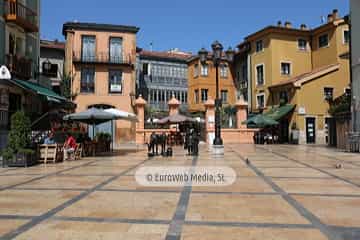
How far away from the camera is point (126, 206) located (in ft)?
18.6

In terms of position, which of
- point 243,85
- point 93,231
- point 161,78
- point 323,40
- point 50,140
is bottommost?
point 93,231

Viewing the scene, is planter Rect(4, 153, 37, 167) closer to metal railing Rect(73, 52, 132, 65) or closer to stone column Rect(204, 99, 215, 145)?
stone column Rect(204, 99, 215, 145)

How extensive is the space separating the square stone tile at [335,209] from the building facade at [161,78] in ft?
110

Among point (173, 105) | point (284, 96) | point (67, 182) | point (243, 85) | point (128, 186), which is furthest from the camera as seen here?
point (243, 85)

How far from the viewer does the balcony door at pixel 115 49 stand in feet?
97.2

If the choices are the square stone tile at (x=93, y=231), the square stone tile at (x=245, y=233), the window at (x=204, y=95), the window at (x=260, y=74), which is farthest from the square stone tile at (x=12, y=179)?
the window at (x=204, y=95)

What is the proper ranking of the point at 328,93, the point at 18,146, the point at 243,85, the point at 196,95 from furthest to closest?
the point at 196,95
the point at 243,85
the point at 328,93
the point at 18,146

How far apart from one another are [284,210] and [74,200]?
3.73 m

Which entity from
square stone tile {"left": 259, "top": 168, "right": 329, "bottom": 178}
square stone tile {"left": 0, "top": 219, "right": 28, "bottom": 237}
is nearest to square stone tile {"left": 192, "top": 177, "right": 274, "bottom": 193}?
square stone tile {"left": 259, "top": 168, "right": 329, "bottom": 178}

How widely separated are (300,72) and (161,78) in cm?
1702

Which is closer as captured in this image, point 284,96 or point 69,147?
point 69,147

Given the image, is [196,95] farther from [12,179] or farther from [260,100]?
[12,179]

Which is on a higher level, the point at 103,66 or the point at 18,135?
the point at 103,66

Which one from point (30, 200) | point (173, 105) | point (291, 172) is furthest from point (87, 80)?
point (30, 200)
